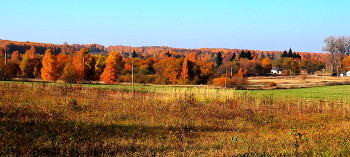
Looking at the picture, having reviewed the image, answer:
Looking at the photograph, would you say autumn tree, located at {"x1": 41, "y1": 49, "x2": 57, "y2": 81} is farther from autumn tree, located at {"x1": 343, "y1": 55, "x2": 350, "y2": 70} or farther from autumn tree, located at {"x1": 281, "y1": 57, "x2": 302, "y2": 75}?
autumn tree, located at {"x1": 343, "y1": 55, "x2": 350, "y2": 70}

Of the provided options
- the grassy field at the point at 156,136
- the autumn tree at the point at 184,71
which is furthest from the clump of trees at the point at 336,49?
the grassy field at the point at 156,136

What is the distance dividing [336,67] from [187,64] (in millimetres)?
64982

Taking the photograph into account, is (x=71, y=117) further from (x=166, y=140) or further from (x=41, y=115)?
(x=166, y=140)

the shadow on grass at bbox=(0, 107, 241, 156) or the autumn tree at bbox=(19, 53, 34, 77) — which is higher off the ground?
the autumn tree at bbox=(19, 53, 34, 77)

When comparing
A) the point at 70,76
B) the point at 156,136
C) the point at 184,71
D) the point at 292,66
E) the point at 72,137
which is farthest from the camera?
the point at 292,66

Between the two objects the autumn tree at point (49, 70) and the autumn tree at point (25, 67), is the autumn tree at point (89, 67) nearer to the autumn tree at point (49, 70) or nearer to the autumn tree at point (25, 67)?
the autumn tree at point (49, 70)

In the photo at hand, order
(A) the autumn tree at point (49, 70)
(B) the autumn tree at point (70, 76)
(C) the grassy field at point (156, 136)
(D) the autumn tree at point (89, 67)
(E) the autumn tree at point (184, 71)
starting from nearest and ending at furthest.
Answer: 1. (C) the grassy field at point (156, 136)
2. (B) the autumn tree at point (70, 76)
3. (A) the autumn tree at point (49, 70)
4. (E) the autumn tree at point (184, 71)
5. (D) the autumn tree at point (89, 67)

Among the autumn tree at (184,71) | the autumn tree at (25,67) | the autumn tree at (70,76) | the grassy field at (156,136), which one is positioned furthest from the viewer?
the autumn tree at (25,67)

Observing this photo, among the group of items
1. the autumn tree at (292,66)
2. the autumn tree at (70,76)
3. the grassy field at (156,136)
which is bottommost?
the grassy field at (156,136)

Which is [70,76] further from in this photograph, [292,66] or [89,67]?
[292,66]

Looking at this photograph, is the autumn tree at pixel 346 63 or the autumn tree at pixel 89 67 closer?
the autumn tree at pixel 89 67

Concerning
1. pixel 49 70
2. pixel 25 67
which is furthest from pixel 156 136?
pixel 25 67

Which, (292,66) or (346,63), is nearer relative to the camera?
(346,63)

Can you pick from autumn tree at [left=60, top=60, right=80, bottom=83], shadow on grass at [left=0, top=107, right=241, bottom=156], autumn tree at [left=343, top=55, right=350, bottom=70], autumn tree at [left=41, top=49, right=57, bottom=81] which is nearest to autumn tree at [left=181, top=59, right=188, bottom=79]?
autumn tree at [left=60, top=60, right=80, bottom=83]
